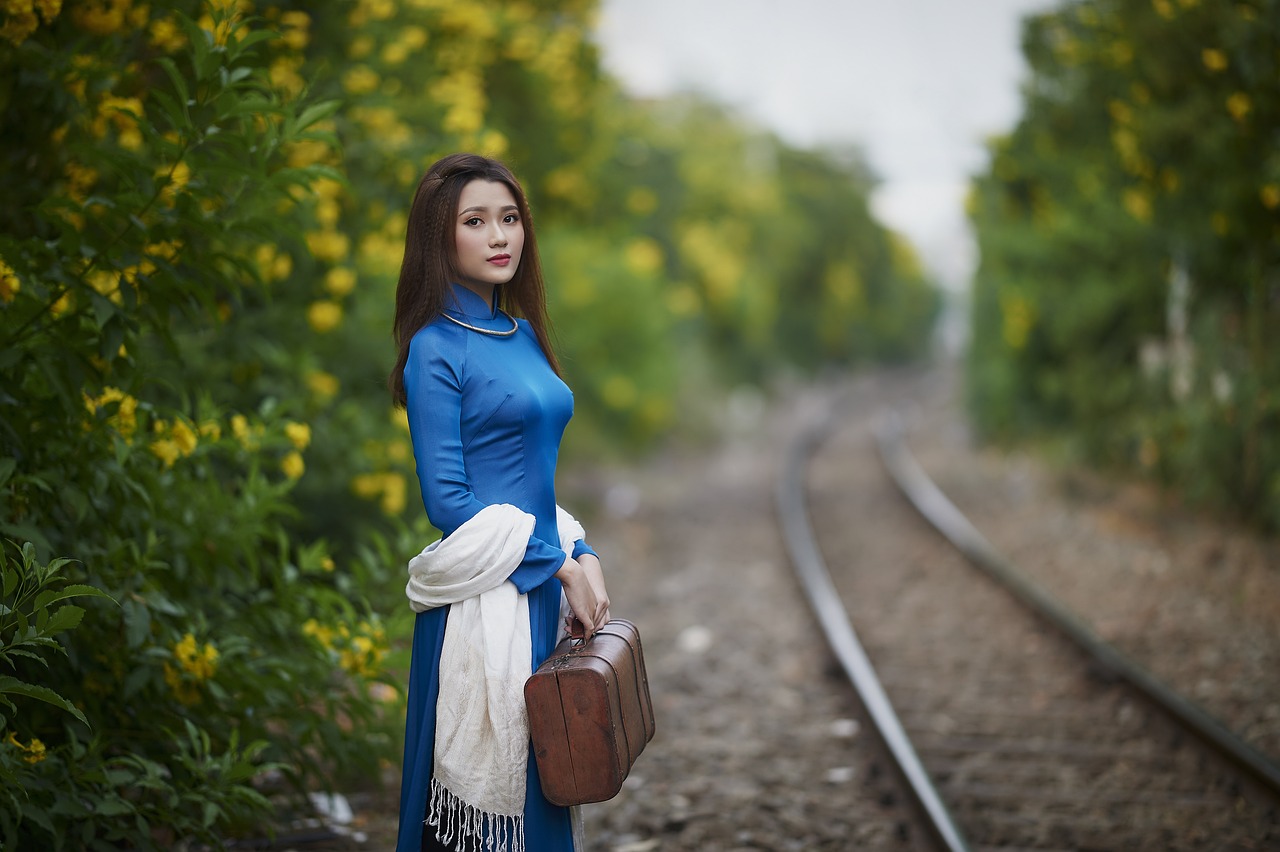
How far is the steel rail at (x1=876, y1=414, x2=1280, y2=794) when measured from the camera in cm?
455

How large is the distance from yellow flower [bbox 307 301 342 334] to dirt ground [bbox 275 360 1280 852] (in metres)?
2.33

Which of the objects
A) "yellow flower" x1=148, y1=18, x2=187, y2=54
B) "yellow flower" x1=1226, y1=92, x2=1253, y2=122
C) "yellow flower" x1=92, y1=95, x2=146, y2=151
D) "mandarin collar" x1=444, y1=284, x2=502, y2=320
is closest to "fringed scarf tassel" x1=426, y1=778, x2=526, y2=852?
"mandarin collar" x1=444, y1=284, x2=502, y2=320

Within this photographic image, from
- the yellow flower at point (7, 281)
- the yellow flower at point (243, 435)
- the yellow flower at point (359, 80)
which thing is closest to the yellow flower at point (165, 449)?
the yellow flower at point (243, 435)

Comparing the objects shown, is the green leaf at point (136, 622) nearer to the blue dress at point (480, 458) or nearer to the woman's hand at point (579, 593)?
the blue dress at point (480, 458)

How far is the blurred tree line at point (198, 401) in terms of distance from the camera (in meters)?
2.90

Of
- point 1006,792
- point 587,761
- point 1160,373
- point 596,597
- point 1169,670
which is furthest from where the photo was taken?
point 1160,373

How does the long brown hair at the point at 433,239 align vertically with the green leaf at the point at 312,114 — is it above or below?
below

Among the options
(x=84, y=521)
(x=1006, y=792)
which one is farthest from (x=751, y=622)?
(x=84, y=521)

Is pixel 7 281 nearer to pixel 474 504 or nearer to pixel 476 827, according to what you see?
pixel 474 504

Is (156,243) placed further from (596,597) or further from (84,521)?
(596,597)

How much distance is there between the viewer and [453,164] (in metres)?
2.56

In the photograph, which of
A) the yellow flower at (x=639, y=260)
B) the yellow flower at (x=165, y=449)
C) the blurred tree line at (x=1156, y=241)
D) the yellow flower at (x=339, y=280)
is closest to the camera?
the yellow flower at (x=165, y=449)

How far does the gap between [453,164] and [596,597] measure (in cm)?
107

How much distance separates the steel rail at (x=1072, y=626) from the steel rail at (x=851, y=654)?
1191 mm
